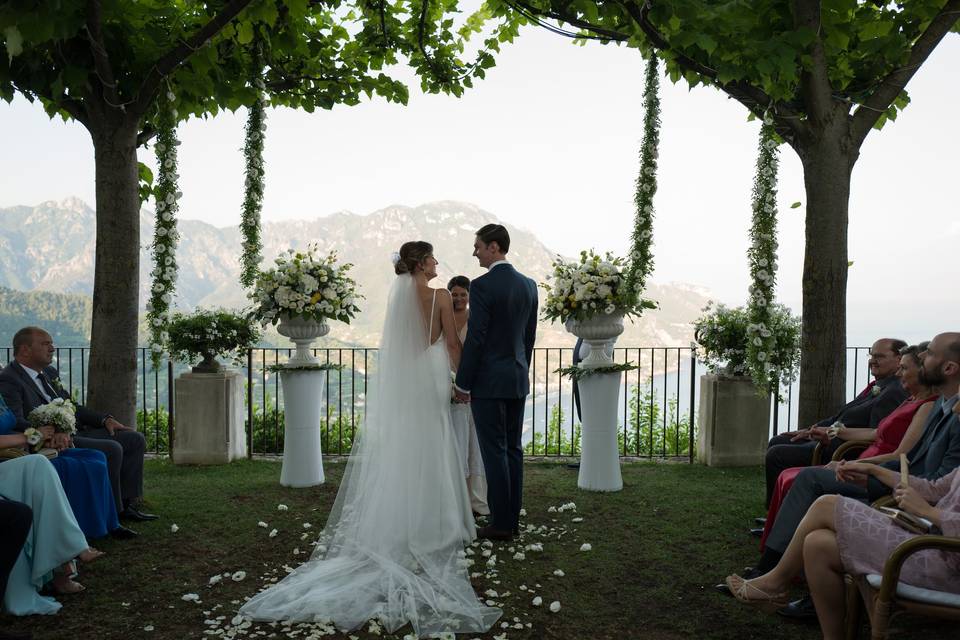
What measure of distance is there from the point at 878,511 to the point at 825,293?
3147 millimetres

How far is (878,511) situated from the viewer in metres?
3.27

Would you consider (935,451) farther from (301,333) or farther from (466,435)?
(301,333)

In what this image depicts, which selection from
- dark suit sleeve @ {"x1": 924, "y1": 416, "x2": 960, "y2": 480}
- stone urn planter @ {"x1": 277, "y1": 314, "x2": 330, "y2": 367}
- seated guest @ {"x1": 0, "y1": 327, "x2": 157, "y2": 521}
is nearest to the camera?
dark suit sleeve @ {"x1": 924, "y1": 416, "x2": 960, "y2": 480}

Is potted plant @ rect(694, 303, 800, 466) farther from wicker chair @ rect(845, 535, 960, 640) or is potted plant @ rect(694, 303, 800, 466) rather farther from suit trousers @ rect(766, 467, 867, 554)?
wicker chair @ rect(845, 535, 960, 640)

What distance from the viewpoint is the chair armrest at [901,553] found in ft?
9.18

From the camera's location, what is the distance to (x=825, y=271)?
602 cm

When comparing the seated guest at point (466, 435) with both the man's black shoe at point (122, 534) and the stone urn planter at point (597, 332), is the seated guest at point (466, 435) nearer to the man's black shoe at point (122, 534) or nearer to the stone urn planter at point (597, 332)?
the stone urn planter at point (597, 332)

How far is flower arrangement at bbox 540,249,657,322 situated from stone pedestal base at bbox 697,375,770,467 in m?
1.68

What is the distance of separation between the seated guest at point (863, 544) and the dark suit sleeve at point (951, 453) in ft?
0.33

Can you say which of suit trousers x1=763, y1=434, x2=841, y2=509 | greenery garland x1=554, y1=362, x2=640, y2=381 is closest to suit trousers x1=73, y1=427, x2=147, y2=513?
greenery garland x1=554, y1=362, x2=640, y2=381

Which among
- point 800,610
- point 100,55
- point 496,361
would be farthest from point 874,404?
point 100,55

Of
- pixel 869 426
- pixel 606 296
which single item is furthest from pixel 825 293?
pixel 606 296

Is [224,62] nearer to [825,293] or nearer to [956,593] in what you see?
[825,293]

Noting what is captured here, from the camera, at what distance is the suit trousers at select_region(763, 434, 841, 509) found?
16.8ft
